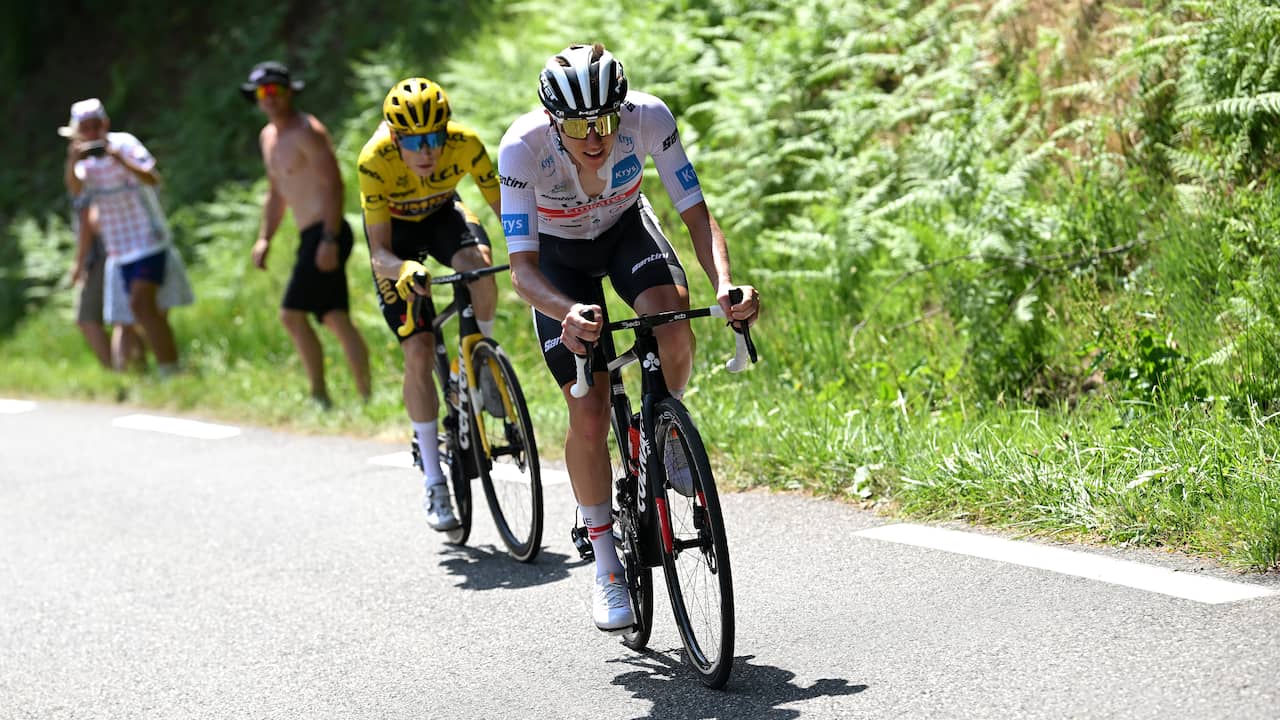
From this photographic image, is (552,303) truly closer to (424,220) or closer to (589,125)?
(589,125)

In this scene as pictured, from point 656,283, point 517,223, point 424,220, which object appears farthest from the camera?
point 424,220

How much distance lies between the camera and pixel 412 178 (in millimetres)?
7293

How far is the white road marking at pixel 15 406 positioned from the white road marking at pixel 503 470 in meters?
6.25

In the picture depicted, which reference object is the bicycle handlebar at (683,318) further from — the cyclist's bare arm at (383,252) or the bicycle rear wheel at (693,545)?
the cyclist's bare arm at (383,252)

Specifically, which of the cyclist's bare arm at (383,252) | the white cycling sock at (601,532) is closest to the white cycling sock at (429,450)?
the cyclist's bare arm at (383,252)

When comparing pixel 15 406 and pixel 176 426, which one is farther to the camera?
pixel 15 406

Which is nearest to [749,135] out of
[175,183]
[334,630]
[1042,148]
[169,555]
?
[1042,148]

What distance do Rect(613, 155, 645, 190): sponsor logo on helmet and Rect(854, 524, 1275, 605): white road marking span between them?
6.30ft

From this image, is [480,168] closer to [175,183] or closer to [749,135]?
[749,135]

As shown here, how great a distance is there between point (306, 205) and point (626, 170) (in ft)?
20.3

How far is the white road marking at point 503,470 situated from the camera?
6.96 metres

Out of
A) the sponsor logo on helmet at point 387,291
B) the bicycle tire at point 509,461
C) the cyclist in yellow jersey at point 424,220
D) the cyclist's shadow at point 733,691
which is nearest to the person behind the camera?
the cyclist's shadow at point 733,691

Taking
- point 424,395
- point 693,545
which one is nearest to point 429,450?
point 424,395

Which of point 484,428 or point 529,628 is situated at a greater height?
point 484,428
